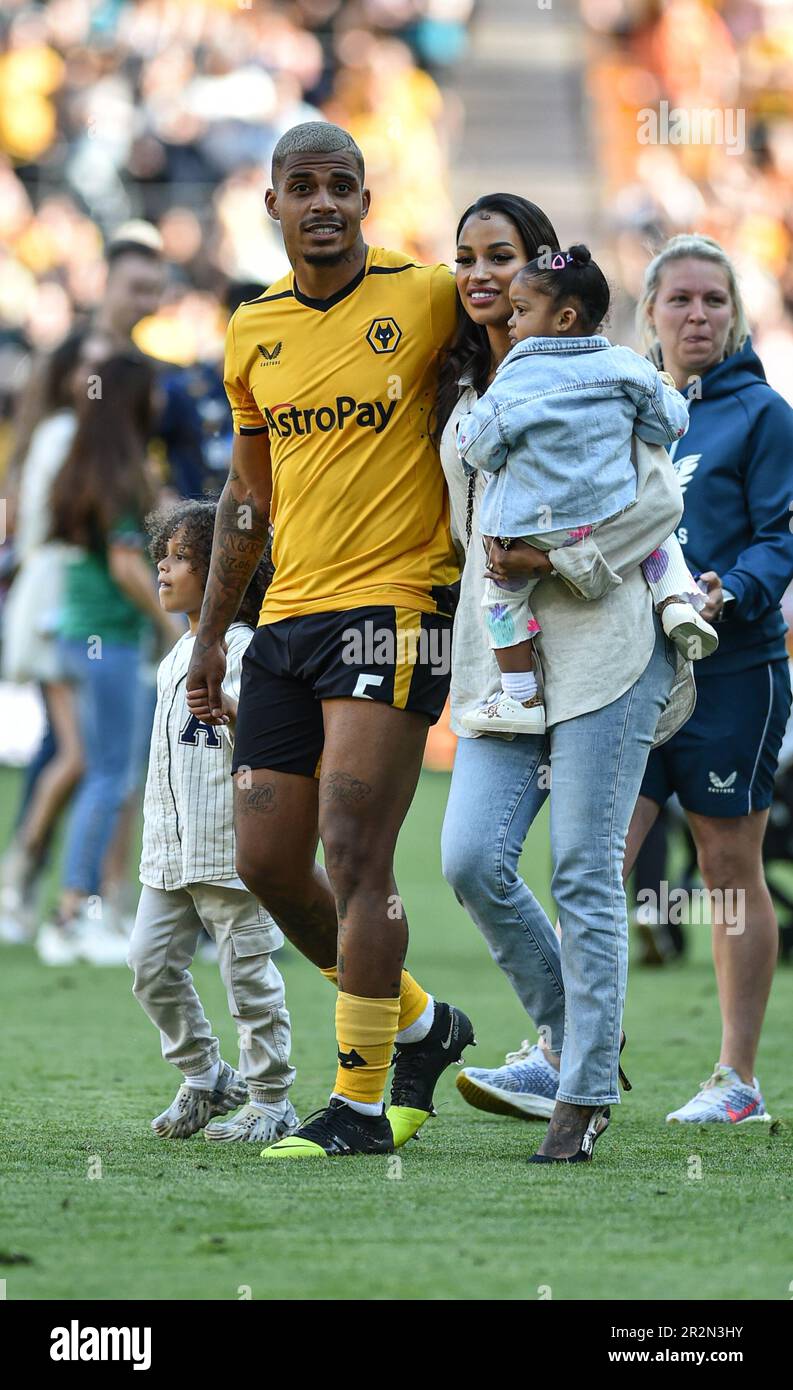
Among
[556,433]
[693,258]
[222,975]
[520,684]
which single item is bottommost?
[222,975]

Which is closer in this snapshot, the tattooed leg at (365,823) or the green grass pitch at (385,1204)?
the green grass pitch at (385,1204)

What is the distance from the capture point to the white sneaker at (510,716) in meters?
4.56

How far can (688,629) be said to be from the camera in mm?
4574

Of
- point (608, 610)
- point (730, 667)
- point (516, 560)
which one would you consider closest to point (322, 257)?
point (516, 560)

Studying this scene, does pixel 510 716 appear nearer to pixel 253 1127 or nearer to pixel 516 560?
pixel 516 560

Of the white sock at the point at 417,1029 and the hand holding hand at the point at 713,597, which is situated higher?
the hand holding hand at the point at 713,597

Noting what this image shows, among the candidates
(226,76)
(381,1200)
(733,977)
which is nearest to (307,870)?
(381,1200)

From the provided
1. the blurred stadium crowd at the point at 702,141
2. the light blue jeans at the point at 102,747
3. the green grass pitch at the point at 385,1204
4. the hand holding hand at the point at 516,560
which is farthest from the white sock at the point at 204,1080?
the blurred stadium crowd at the point at 702,141

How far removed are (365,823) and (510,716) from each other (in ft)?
1.23

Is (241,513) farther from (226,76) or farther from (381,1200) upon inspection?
(226,76)

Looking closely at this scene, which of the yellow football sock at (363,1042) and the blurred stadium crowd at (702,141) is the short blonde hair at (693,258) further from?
the blurred stadium crowd at (702,141)

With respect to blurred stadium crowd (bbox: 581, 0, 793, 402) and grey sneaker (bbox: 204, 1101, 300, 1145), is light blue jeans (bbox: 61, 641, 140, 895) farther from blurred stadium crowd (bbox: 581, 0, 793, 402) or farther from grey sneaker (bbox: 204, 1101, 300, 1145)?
blurred stadium crowd (bbox: 581, 0, 793, 402)

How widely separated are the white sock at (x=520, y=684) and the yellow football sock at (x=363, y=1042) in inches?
28.1

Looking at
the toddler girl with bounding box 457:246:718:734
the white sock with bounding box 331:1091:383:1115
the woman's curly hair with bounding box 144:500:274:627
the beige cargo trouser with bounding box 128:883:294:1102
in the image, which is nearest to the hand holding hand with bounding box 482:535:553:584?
the toddler girl with bounding box 457:246:718:734
